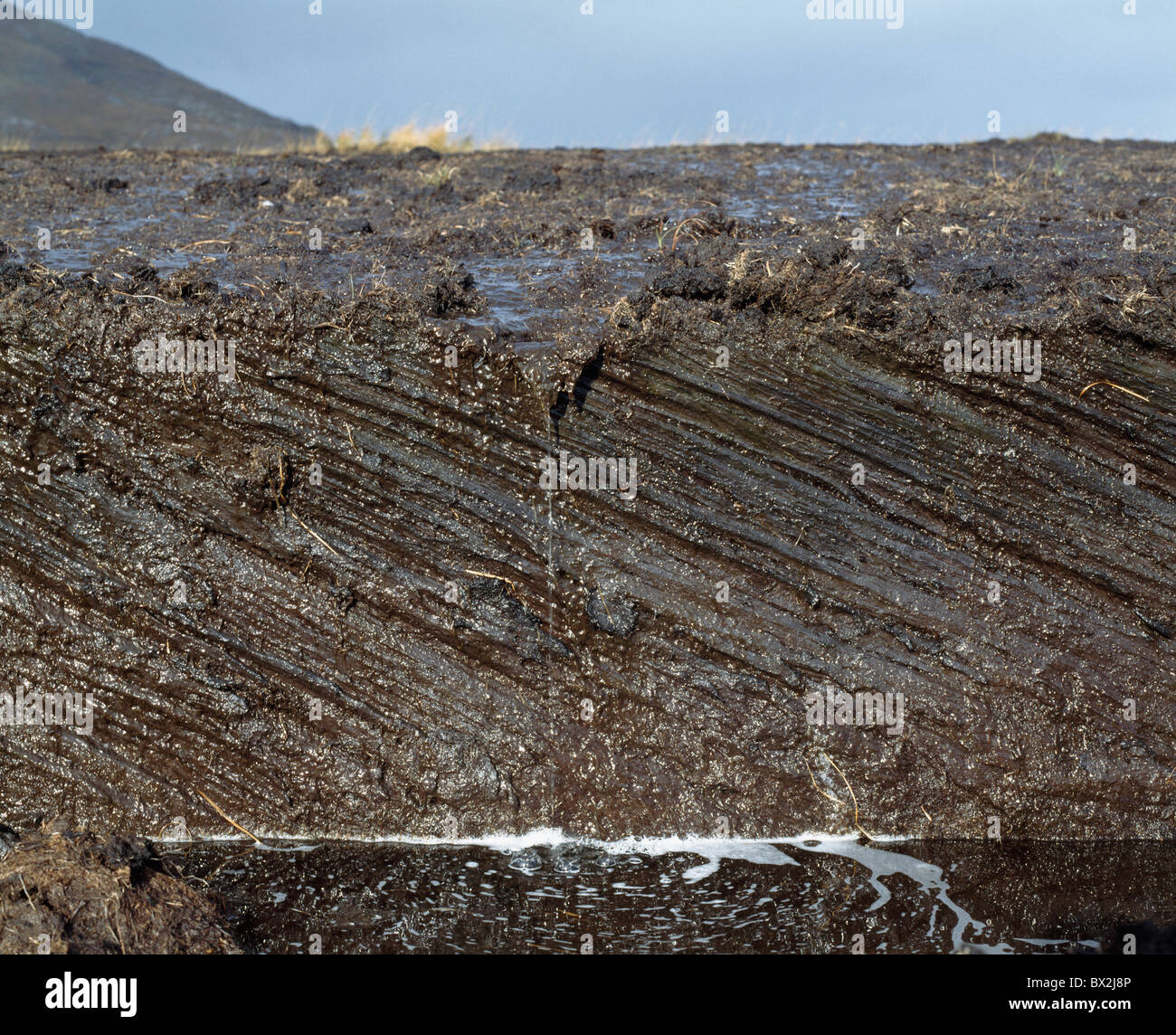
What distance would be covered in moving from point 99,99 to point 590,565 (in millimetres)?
34704

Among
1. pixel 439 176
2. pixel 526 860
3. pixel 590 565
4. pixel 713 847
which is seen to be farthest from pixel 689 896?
pixel 439 176

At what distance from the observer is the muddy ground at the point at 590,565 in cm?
513

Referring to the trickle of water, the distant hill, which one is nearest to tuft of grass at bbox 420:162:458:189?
the trickle of water

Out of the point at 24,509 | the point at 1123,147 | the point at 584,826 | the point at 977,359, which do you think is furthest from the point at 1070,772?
the point at 1123,147

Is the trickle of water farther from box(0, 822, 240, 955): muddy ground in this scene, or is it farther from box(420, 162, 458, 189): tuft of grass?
box(420, 162, 458, 189): tuft of grass

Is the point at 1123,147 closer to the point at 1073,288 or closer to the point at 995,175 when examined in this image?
the point at 995,175

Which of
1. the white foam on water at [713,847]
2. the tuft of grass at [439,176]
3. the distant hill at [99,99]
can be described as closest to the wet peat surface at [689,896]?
the white foam on water at [713,847]

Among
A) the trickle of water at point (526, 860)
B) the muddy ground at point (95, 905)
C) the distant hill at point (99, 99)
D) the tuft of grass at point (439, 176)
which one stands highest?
the distant hill at point (99, 99)

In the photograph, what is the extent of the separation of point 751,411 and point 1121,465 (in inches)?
82.1

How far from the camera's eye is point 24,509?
5.27 m

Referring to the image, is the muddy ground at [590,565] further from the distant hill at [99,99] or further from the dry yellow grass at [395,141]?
the distant hill at [99,99]

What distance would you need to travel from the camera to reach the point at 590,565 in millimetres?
5152

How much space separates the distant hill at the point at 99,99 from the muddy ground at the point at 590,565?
22975mm

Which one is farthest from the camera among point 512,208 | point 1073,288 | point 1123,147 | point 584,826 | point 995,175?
point 1123,147
